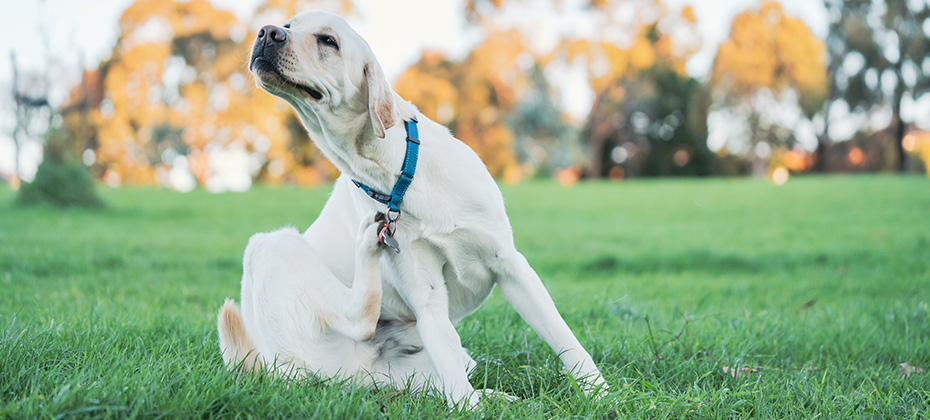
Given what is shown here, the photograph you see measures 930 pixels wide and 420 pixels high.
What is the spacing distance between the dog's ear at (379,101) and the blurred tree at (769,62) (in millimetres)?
30160

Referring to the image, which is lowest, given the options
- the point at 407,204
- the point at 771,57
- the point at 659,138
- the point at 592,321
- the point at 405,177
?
the point at 659,138

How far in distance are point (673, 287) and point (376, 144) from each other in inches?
156

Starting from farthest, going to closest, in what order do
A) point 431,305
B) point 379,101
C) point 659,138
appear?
1. point 659,138
2. point 431,305
3. point 379,101

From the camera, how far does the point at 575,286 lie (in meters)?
5.64

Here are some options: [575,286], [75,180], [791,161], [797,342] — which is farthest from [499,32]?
[797,342]

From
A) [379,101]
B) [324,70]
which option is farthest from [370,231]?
[324,70]

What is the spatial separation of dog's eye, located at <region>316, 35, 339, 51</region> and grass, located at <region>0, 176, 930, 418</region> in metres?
1.26

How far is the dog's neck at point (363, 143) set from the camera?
7.97ft

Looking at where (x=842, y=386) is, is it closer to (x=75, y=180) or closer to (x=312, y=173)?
(x=75, y=180)

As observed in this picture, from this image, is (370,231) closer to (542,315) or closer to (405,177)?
(405,177)

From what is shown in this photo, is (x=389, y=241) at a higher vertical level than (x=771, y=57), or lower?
lower

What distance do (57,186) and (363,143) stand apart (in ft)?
38.6

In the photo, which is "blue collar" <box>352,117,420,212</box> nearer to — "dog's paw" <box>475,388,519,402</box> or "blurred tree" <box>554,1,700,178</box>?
"dog's paw" <box>475,388,519,402</box>

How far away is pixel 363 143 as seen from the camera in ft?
8.04
